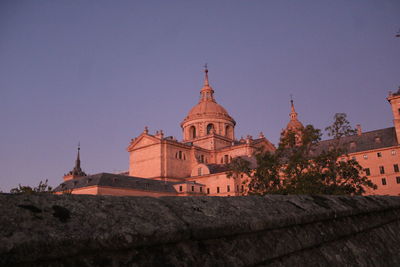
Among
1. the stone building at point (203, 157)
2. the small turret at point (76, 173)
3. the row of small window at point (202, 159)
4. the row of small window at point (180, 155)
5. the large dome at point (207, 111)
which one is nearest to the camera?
the stone building at point (203, 157)

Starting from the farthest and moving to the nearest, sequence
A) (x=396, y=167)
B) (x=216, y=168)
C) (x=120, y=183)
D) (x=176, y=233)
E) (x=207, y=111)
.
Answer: (x=207, y=111) → (x=216, y=168) → (x=120, y=183) → (x=396, y=167) → (x=176, y=233)

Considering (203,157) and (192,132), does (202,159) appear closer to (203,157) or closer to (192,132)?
(203,157)

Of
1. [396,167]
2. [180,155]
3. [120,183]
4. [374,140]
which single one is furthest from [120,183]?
[396,167]

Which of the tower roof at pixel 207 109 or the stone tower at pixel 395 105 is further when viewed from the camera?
the tower roof at pixel 207 109

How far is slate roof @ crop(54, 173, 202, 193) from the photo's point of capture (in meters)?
52.6

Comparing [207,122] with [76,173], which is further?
[76,173]

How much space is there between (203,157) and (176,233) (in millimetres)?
69154

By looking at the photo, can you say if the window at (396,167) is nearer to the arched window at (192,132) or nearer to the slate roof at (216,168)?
the slate roof at (216,168)

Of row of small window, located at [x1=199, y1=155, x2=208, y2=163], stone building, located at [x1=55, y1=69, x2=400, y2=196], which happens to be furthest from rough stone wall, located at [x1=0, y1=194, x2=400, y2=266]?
row of small window, located at [x1=199, y1=155, x2=208, y2=163]

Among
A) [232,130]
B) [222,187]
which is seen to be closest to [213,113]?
[232,130]

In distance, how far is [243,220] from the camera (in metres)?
2.41

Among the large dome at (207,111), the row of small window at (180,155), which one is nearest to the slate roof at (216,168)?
the row of small window at (180,155)

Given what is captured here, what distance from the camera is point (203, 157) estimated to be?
70938mm

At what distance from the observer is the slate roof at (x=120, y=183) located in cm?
5263
